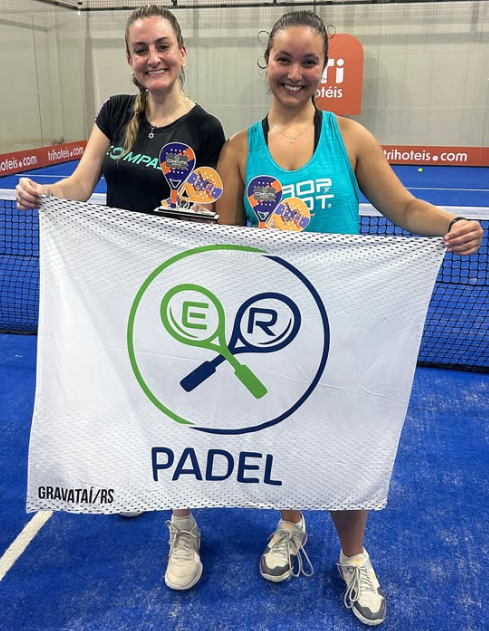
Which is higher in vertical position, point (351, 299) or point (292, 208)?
point (292, 208)

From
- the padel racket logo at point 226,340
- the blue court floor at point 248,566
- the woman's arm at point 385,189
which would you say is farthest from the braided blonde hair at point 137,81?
the blue court floor at point 248,566

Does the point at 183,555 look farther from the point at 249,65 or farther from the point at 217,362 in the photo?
the point at 249,65

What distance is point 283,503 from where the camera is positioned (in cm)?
191

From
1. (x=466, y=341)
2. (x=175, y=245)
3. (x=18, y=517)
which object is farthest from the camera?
(x=466, y=341)

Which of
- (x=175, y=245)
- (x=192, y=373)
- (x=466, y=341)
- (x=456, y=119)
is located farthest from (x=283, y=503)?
(x=456, y=119)

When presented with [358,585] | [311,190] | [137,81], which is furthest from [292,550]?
[137,81]

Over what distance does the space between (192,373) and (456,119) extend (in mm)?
14193

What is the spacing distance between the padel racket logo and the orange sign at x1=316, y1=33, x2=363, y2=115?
12.2 meters

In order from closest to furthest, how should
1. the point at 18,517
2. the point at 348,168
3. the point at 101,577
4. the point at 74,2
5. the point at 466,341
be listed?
1. the point at 348,168
2. the point at 101,577
3. the point at 18,517
4. the point at 466,341
5. the point at 74,2

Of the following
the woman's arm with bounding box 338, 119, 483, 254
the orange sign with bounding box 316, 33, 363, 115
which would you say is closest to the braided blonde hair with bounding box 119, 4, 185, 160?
the woman's arm with bounding box 338, 119, 483, 254

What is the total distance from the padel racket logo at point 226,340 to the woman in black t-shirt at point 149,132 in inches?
17.9

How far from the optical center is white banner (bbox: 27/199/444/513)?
5.52ft

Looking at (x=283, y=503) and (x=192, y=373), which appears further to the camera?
(x=283, y=503)

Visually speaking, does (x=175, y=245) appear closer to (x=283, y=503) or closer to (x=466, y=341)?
(x=283, y=503)
